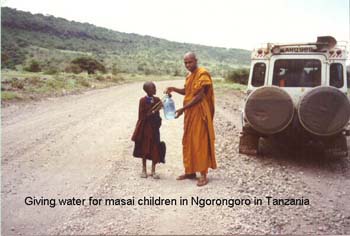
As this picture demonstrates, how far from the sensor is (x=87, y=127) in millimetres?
10531

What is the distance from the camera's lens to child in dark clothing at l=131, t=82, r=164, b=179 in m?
6.03

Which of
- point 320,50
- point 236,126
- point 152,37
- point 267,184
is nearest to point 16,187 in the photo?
point 267,184

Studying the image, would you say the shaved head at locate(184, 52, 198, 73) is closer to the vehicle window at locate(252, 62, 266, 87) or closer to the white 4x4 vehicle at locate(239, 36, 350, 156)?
the white 4x4 vehicle at locate(239, 36, 350, 156)

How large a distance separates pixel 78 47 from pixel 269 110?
56.8m

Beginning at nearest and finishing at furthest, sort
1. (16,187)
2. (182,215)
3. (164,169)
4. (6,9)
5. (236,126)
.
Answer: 1. (182,215)
2. (16,187)
3. (164,169)
4. (236,126)
5. (6,9)

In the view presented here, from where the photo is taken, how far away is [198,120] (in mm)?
5867

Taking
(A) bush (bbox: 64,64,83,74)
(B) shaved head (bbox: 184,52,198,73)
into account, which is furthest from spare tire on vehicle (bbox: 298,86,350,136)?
(A) bush (bbox: 64,64,83,74)

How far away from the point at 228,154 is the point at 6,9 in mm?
54248

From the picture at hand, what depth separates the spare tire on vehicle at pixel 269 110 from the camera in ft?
23.4

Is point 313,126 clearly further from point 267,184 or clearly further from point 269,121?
point 267,184

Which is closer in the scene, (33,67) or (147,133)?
(147,133)

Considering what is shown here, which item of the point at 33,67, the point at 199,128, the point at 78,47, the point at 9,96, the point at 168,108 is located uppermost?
the point at 78,47

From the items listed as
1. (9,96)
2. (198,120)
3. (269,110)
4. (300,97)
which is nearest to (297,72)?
(300,97)

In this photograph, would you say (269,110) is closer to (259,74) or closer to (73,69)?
(259,74)
